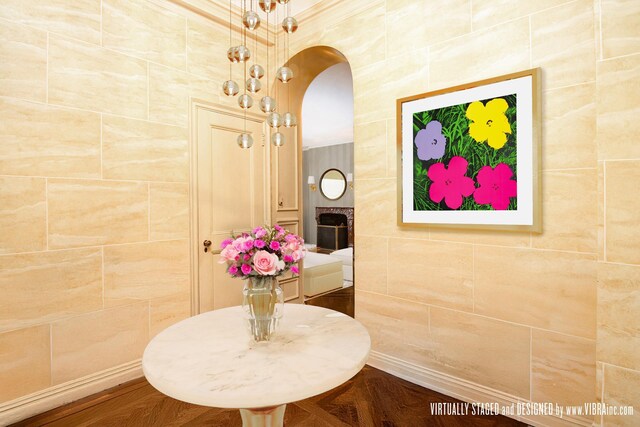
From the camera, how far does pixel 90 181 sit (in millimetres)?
2260

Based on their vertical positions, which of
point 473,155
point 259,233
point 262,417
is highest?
point 473,155

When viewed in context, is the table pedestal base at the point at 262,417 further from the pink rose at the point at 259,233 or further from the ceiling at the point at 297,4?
the ceiling at the point at 297,4

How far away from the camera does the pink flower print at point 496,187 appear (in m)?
2.03

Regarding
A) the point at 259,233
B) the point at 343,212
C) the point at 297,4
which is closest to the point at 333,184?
the point at 343,212

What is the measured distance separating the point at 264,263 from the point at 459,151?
5.07ft

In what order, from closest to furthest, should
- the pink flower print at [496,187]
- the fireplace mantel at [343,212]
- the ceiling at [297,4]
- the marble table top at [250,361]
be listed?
the marble table top at [250,361]
the pink flower print at [496,187]
the ceiling at [297,4]
the fireplace mantel at [343,212]

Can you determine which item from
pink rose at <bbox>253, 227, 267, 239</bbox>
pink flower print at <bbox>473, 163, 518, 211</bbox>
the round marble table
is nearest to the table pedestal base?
the round marble table

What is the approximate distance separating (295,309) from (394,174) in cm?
127

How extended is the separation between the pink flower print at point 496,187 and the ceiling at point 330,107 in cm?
252

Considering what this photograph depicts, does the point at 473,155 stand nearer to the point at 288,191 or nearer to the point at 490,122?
the point at 490,122

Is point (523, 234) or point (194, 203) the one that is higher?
point (194, 203)

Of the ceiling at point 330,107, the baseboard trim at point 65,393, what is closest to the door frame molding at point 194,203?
the baseboard trim at point 65,393

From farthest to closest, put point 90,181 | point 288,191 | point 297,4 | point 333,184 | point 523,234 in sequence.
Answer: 1. point 333,184
2. point 288,191
3. point 297,4
4. point 90,181
5. point 523,234

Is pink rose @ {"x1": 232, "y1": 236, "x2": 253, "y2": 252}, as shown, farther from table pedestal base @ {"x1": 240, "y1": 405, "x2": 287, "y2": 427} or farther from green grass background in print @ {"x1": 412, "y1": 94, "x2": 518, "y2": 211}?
green grass background in print @ {"x1": 412, "y1": 94, "x2": 518, "y2": 211}
